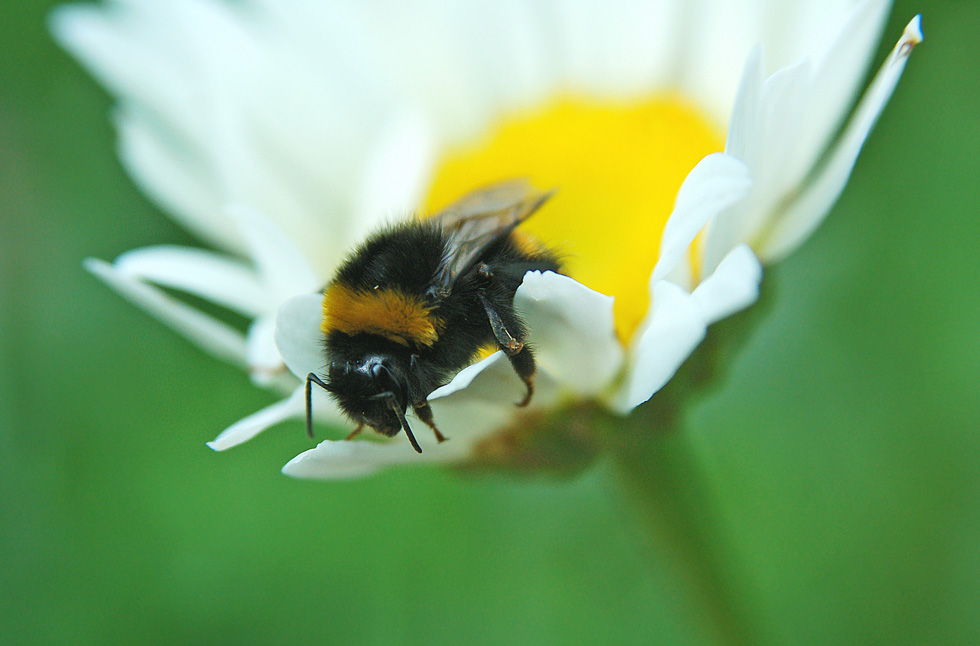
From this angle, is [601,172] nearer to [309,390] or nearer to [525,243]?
[525,243]

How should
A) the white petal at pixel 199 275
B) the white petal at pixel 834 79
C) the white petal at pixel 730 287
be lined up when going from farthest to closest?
the white petal at pixel 199 275 → the white petal at pixel 834 79 → the white petal at pixel 730 287

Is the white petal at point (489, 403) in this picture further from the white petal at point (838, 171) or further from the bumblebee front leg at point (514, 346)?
the white petal at point (838, 171)

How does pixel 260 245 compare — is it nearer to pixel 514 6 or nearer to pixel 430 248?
pixel 430 248

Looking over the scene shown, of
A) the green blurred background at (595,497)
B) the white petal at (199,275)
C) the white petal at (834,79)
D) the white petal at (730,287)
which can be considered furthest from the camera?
the green blurred background at (595,497)

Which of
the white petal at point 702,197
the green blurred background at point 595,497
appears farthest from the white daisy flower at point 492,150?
the green blurred background at point 595,497

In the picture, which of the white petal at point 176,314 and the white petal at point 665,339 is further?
the white petal at point 176,314
